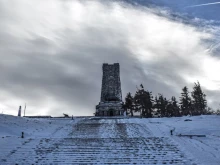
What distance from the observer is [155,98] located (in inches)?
2242

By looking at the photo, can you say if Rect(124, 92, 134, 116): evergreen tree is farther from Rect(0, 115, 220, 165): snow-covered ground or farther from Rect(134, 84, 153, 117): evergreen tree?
Rect(0, 115, 220, 165): snow-covered ground

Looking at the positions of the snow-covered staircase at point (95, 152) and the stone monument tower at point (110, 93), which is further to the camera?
the stone monument tower at point (110, 93)

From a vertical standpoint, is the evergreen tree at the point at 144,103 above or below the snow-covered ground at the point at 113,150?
above

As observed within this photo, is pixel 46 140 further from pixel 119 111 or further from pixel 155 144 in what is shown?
pixel 119 111

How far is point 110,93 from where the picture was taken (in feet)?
211

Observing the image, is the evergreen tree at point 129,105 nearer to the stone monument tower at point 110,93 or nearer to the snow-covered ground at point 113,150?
the stone monument tower at point 110,93

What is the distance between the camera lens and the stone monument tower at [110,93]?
188 ft

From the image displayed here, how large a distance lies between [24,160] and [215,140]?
12.6 m

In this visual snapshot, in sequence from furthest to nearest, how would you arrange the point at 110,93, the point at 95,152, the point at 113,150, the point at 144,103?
the point at 110,93 → the point at 144,103 → the point at 113,150 → the point at 95,152

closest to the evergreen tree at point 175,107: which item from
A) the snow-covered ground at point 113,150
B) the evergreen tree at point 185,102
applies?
the evergreen tree at point 185,102

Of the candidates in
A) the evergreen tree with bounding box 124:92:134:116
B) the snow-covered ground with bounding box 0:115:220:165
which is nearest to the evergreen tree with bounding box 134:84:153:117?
the evergreen tree with bounding box 124:92:134:116

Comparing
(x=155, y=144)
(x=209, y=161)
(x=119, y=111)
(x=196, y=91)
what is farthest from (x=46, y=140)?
(x=196, y=91)

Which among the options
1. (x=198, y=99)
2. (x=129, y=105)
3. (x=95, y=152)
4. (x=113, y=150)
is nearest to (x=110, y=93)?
(x=129, y=105)

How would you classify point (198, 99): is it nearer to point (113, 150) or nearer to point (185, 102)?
point (185, 102)
